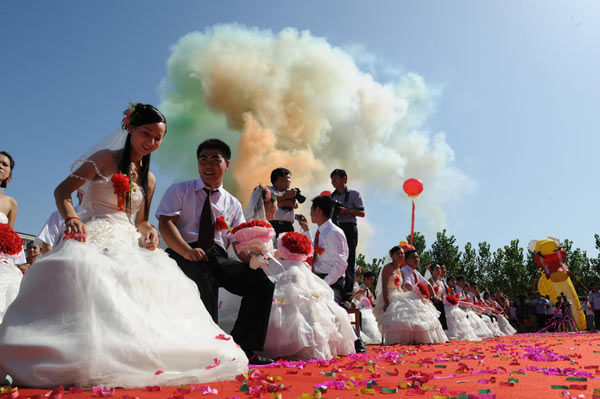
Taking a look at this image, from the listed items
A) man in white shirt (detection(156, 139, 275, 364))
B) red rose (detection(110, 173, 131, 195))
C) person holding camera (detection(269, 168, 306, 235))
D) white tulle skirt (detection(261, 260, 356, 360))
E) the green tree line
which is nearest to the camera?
red rose (detection(110, 173, 131, 195))

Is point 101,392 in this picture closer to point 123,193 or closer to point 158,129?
point 123,193

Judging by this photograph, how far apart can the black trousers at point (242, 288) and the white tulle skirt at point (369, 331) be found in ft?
22.9

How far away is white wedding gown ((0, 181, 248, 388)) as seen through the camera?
2.62 metres

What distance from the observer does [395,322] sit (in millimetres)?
8844

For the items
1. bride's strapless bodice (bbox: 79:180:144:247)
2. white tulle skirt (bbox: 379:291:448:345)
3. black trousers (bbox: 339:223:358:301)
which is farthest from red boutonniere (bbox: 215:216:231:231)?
white tulle skirt (bbox: 379:291:448:345)

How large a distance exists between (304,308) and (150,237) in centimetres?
209

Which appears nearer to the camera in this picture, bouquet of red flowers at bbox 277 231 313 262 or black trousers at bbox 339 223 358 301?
bouquet of red flowers at bbox 277 231 313 262

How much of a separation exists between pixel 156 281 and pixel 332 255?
363cm

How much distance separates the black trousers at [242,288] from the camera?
167 inches

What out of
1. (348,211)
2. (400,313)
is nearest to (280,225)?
(348,211)

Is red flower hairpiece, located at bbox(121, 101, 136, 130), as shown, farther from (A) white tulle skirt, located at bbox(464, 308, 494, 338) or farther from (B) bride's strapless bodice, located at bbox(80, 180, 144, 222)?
(A) white tulle skirt, located at bbox(464, 308, 494, 338)

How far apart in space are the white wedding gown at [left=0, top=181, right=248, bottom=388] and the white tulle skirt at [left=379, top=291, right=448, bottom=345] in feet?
20.2

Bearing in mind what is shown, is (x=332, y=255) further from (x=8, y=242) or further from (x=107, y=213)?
(x=8, y=242)

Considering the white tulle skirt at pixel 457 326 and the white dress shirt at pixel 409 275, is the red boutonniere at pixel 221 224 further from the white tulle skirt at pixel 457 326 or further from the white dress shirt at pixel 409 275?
the white tulle skirt at pixel 457 326
